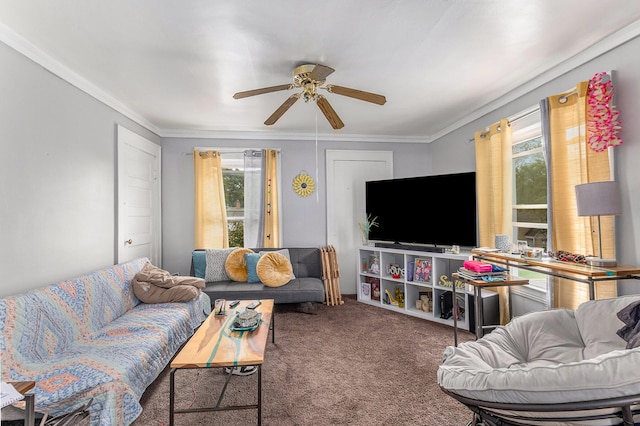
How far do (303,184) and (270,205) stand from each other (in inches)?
23.8

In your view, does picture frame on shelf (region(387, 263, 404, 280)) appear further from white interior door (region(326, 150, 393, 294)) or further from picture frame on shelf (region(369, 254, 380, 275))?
white interior door (region(326, 150, 393, 294))

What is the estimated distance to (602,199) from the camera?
6.47ft

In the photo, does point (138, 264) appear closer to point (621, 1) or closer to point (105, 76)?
point (105, 76)

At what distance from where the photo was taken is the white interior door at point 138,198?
343cm

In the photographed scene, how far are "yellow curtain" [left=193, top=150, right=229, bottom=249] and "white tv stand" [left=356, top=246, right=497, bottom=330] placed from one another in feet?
6.68

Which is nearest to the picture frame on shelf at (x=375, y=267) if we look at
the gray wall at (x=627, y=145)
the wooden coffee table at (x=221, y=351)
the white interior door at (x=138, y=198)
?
the wooden coffee table at (x=221, y=351)

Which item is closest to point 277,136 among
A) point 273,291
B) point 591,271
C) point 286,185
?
point 286,185

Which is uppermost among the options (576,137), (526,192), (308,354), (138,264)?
(576,137)

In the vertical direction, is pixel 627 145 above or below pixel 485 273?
above

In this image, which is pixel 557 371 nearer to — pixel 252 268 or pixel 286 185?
pixel 252 268

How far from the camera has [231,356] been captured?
1832mm

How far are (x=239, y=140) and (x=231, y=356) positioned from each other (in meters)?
3.50

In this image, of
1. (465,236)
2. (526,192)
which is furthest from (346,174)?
(526,192)

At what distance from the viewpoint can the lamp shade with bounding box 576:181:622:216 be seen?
1.96 m
